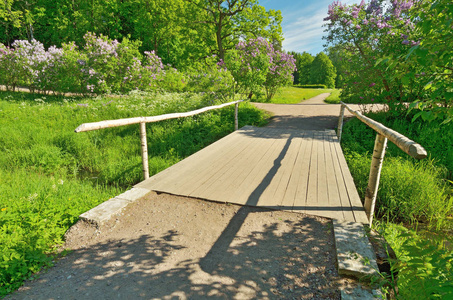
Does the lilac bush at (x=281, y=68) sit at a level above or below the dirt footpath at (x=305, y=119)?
above

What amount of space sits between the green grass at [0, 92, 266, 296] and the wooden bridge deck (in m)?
1.25

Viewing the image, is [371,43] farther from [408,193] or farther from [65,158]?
[65,158]

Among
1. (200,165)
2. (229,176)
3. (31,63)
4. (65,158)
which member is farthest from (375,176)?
(31,63)

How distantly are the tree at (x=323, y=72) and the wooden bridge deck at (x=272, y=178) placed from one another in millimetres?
52806

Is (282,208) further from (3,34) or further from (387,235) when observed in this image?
(3,34)

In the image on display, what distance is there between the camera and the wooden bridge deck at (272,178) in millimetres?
3549

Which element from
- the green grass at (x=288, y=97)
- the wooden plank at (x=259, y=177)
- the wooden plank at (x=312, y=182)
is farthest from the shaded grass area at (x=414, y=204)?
the green grass at (x=288, y=97)

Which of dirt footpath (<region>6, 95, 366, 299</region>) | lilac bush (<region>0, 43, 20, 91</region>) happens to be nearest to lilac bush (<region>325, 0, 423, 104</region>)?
dirt footpath (<region>6, 95, 366, 299</region>)

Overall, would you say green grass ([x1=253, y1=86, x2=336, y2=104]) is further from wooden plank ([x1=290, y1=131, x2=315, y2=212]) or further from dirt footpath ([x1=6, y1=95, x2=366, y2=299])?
dirt footpath ([x1=6, y1=95, x2=366, y2=299])

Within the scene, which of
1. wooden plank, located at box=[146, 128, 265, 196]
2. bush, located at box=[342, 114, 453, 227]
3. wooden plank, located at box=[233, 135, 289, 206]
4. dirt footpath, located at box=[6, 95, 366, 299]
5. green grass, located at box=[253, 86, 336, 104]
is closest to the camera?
dirt footpath, located at box=[6, 95, 366, 299]

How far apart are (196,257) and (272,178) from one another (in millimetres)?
2279

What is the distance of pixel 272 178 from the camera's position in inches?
175

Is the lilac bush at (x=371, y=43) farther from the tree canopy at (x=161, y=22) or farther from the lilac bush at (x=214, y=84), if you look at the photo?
the tree canopy at (x=161, y=22)

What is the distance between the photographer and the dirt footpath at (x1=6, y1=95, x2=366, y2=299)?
212cm
